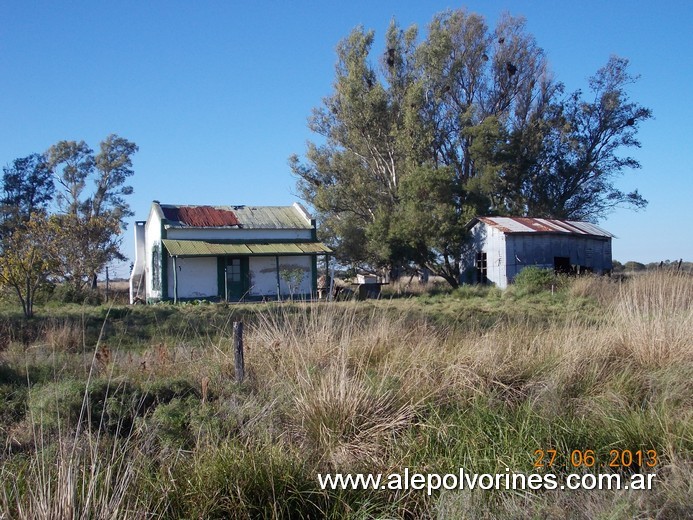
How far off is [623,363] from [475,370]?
6.31 feet

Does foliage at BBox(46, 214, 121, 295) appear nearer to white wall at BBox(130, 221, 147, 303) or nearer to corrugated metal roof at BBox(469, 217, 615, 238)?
white wall at BBox(130, 221, 147, 303)

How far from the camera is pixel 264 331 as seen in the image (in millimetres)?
8508

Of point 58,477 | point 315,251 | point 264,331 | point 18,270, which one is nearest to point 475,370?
point 264,331

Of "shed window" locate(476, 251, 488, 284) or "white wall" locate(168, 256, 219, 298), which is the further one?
Answer: "shed window" locate(476, 251, 488, 284)

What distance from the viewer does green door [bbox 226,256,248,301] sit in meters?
29.9

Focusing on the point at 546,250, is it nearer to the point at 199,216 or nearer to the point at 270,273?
the point at 270,273

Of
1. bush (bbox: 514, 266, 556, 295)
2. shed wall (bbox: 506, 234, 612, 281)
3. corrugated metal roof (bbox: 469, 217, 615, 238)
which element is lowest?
bush (bbox: 514, 266, 556, 295)

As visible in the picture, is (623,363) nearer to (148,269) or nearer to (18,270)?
(18,270)

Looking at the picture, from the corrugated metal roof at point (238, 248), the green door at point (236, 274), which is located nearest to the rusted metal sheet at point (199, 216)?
the corrugated metal roof at point (238, 248)

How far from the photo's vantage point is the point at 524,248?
100.0 ft

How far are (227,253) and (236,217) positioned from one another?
10.7 feet

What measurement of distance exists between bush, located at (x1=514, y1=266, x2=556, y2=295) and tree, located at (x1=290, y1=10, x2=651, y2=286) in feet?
25.6

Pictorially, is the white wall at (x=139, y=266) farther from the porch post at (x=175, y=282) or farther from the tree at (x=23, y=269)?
the tree at (x=23, y=269)

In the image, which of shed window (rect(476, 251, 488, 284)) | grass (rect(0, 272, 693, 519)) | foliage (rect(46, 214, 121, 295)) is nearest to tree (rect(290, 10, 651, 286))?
shed window (rect(476, 251, 488, 284))
